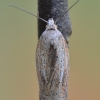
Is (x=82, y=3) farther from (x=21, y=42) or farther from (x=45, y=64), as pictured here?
(x=45, y=64)

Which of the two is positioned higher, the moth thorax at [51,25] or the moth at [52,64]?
the moth thorax at [51,25]

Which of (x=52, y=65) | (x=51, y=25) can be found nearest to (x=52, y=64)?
(x=52, y=65)

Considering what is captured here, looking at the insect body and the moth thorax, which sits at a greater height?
the moth thorax

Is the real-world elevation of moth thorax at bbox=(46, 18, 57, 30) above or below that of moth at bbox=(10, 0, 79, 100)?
above

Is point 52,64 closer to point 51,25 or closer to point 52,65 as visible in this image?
point 52,65

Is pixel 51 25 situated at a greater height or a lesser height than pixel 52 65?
greater

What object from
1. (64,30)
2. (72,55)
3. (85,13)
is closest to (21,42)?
(72,55)

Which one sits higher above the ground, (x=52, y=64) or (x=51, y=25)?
(x=51, y=25)
